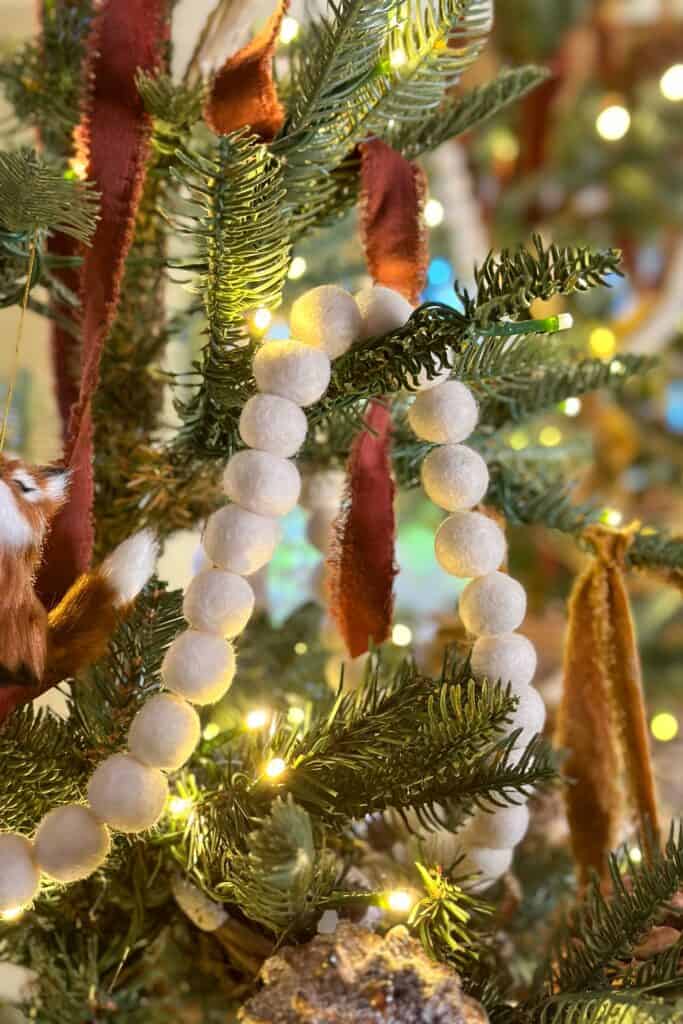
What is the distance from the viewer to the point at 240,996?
0.45 meters

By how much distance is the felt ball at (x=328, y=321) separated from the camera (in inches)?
14.5

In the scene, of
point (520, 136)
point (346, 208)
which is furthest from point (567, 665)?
point (520, 136)

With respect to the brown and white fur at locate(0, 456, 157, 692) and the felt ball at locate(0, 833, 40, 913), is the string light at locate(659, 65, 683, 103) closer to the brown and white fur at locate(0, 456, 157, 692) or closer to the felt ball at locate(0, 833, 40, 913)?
the brown and white fur at locate(0, 456, 157, 692)

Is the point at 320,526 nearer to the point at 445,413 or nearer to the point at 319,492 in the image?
the point at 319,492

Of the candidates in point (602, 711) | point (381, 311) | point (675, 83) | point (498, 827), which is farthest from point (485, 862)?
Result: point (675, 83)

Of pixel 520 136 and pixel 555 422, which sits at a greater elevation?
pixel 520 136

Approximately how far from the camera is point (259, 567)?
0.36m

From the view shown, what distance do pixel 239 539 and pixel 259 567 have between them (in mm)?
16

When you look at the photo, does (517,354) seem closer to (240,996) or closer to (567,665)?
(567,665)

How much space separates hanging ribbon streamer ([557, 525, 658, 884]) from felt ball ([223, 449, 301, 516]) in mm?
207

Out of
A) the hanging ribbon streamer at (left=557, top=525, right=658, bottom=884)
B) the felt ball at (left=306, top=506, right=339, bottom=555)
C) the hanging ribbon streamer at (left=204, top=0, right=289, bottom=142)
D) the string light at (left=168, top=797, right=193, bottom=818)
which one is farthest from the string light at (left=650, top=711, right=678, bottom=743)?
the hanging ribbon streamer at (left=204, top=0, right=289, bottom=142)

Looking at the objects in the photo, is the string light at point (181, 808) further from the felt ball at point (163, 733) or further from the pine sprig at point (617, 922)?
the pine sprig at point (617, 922)

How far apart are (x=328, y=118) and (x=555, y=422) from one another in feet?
3.49

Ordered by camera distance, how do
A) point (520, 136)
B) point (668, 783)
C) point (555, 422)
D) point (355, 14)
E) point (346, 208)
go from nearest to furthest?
point (355, 14) < point (346, 208) < point (668, 783) < point (555, 422) < point (520, 136)
